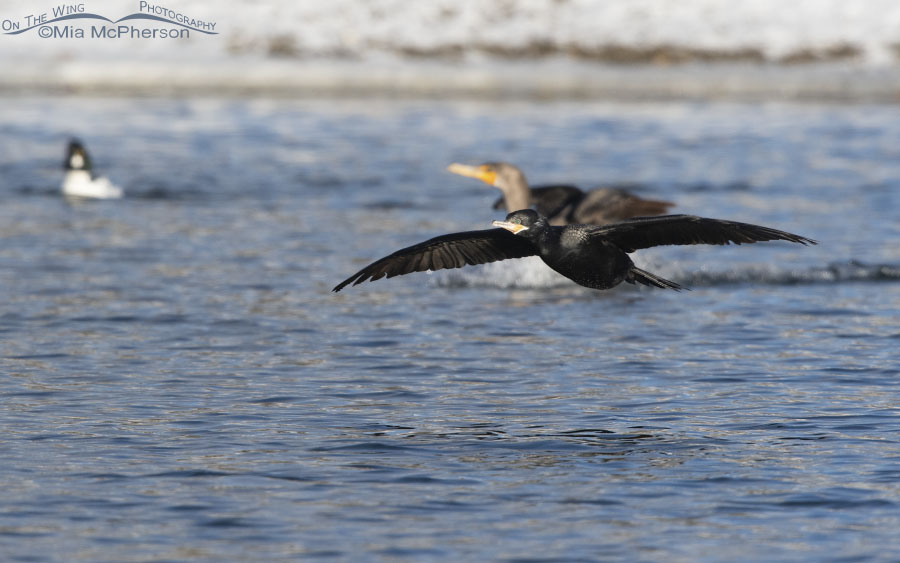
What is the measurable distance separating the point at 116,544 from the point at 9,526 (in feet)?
2.00

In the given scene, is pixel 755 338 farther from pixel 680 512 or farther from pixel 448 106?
pixel 448 106

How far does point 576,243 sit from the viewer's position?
31.7 ft

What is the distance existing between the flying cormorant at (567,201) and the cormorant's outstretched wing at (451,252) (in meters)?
3.72

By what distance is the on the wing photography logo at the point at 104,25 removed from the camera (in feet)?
123

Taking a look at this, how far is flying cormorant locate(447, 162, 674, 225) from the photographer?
14.5m

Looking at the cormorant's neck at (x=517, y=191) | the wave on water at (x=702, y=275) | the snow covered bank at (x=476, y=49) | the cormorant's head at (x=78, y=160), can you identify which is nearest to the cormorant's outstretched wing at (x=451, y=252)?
the wave on water at (x=702, y=275)

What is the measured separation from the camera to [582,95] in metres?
35.4

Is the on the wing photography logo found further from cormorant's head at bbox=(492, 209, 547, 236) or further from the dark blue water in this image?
Result: cormorant's head at bbox=(492, 209, 547, 236)

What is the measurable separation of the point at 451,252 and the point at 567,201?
4852 mm

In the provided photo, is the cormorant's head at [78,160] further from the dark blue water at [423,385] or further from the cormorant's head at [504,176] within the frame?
the cormorant's head at [504,176]

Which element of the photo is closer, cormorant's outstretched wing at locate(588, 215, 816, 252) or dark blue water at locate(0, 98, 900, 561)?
dark blue water at locate(0, 98, 900, 561)

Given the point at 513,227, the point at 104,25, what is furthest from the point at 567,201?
the point at 104,25

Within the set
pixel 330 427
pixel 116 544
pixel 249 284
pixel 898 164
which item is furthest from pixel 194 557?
pixel 898 164

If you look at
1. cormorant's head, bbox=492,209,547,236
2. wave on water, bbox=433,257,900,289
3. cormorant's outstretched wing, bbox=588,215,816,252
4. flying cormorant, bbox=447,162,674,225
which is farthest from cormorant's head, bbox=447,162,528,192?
cormorant's head, bbox=492,209,547,236
